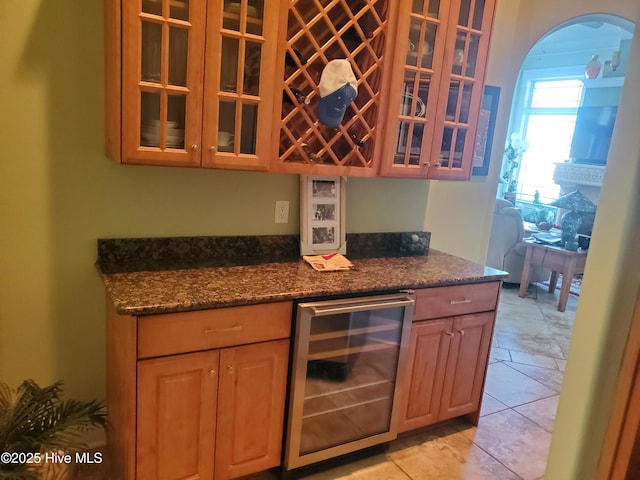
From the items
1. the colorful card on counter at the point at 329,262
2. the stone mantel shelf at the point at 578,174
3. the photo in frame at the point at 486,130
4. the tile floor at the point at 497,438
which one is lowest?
the tile floor at the point at 497,438

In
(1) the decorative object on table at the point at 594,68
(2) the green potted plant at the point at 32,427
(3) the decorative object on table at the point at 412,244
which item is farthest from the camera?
(1) the decorative object on table at the point at 594,68

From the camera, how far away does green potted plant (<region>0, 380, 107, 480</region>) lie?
1566mm

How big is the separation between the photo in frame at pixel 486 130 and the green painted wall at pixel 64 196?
5.28 feet

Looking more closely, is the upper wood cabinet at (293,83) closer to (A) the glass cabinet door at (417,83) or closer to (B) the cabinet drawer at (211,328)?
(A) the glass cabinet door at (417,83)

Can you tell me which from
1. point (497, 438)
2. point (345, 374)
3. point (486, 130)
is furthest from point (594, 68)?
point (345, 374)

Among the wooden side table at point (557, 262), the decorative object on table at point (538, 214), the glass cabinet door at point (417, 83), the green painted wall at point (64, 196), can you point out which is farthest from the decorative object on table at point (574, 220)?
the green painted wall at point (64, 196)

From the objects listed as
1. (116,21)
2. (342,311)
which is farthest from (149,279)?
(116,21)

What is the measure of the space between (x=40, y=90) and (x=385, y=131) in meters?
1.49

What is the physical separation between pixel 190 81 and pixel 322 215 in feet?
3.26

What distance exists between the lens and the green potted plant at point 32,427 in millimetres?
1566

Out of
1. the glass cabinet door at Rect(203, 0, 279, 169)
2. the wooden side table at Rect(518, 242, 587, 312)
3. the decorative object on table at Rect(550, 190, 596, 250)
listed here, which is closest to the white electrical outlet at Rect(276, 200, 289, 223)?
the glass cabinet door at Rect(203, 0, 279, 169)

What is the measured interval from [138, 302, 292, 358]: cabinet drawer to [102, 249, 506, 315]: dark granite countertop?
0.04 m

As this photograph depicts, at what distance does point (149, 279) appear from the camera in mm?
1845

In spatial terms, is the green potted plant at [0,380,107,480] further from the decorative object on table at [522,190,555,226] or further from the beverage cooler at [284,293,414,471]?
the decorative object on table at [522,190,555,226]
